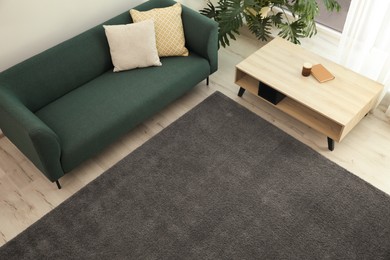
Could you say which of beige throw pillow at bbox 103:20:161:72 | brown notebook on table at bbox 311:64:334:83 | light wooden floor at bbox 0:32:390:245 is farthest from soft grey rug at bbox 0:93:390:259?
beige throw pillow at bbox 103:20:161:72

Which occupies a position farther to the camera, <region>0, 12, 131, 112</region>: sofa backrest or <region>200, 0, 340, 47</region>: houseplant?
<region>200, 0, 340, 47</region>: houseplant

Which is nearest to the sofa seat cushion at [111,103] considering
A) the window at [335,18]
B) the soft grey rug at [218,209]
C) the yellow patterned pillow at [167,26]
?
the yellow patterned pillow at [167,26]

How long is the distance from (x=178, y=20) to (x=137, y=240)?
183cm

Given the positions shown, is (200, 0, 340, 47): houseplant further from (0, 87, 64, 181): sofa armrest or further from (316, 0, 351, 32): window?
(0, 87, 64, 181): sofa armrest

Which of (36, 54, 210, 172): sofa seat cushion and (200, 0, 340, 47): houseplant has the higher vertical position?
(200, 0, 340, 47): houseplant

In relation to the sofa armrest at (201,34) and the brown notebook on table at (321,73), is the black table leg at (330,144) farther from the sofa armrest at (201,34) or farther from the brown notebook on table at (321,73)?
the sofa armrest at (201,34)

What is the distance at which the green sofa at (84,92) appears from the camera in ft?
8.94

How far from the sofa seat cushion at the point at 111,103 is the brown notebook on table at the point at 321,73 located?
0.89 metres

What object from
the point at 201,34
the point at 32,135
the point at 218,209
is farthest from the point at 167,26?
the point at 218,209

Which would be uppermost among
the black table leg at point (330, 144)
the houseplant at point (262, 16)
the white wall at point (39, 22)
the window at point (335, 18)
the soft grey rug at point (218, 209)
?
the white wall at point (39, 22)

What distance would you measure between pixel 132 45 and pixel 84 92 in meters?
0.54

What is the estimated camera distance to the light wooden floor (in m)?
2.87

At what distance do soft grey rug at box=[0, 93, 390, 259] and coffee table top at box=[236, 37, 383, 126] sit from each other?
378 mm

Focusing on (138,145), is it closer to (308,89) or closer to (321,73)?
(308,89)
